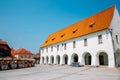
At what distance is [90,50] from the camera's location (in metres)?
27.4

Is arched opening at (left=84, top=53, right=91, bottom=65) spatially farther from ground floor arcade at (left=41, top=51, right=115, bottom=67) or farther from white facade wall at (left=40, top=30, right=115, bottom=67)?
white facade wall at (left=40, top=30, right=115, bottom=67)

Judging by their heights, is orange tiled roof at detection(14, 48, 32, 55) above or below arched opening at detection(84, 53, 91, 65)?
above

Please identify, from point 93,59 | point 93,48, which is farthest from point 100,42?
point 93,59

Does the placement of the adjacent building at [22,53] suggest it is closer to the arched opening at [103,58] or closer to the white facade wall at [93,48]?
the white facade wall at [93,48]

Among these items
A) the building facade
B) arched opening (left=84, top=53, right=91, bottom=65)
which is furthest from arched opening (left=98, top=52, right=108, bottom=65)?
arched opening (left=84, top=53, right=91, bottom=65)

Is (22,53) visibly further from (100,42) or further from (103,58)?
(100,42)

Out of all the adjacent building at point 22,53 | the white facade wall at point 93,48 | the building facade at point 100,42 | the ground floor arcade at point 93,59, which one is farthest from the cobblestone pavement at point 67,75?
the adjacent building at point 22,53

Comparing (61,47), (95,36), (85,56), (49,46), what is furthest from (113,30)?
(49,46)

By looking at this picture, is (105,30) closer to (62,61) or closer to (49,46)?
(62,61)

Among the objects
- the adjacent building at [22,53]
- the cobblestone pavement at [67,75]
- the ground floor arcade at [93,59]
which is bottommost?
the cobblestone pavement at [67,75]

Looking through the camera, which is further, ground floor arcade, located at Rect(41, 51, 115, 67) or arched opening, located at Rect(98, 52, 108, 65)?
arched opening, located at Rect(98, 52, 108, 65)

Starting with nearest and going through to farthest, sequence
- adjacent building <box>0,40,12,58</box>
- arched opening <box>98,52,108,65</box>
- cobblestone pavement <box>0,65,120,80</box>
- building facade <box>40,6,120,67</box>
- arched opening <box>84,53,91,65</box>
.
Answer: cobblestone pavement <box>0,65,120,80</box>
building facade <box>40,6,120,67</box>
arched opening <box>98,52,108,65</box>
arched opening <box>84,53,91,65</box>
adjacent building <box>0,40,12,58</box>

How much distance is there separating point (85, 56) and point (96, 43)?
6431 millimetres

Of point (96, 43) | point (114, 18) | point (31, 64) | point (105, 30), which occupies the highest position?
point (114, 18)
